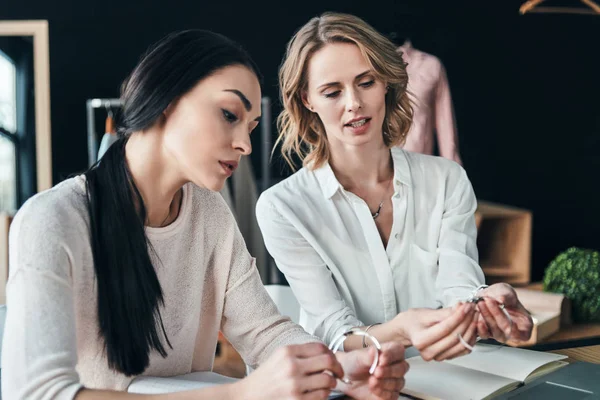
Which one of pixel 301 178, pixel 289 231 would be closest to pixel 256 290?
pixel 289 231

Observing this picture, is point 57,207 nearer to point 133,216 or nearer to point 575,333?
point 133,216

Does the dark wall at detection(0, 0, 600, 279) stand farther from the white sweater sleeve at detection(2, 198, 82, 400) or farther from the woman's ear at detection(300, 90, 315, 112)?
the white sweater sleeve at detection(2, 198, 82, 400)

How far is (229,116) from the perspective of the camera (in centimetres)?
134

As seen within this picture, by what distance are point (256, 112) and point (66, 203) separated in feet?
1.33

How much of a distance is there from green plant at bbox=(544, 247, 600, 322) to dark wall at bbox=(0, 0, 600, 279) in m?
1.68

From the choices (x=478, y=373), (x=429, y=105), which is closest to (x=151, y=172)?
(x=478, y=373)

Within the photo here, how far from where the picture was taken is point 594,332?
270cm

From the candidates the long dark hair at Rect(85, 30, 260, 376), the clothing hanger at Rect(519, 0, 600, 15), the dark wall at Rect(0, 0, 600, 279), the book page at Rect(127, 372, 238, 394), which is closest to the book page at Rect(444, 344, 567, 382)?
the book page at Rect(127, 372, 238, 394)

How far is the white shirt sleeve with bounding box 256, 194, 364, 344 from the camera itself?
177cm

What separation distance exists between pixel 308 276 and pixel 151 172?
64cm

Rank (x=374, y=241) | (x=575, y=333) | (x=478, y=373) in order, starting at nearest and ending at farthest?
(x=478, y=373), (x=374, y=241), (x=575, y=333)

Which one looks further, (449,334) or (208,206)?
(208,206)

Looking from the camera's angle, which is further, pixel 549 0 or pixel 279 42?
pixel 549 0

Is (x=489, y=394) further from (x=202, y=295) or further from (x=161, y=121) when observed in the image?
(x=161, y=121)
